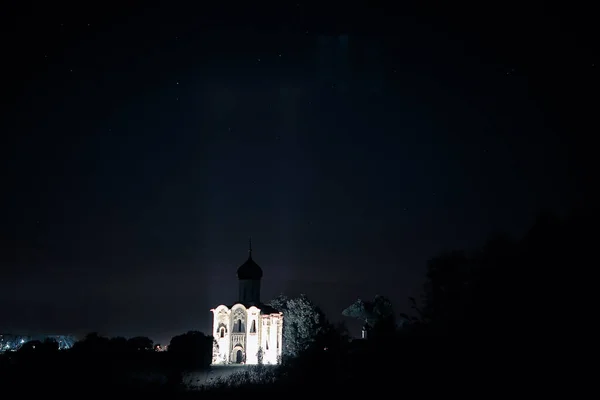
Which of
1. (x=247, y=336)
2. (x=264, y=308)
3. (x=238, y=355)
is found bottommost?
(x=238, y=355)

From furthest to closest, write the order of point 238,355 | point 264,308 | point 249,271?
point 249,271
point 264,308
point 238,355

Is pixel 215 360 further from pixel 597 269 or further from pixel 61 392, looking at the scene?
pixel 597 269

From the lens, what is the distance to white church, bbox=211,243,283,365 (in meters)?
67.5

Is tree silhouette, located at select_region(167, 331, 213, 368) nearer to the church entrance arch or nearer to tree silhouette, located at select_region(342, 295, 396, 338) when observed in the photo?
the church entrance arch

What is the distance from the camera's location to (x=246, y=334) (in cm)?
6775

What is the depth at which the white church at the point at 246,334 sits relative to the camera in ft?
221

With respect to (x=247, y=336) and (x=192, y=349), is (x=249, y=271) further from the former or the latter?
(x=192, y=349)

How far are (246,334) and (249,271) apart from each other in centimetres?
673

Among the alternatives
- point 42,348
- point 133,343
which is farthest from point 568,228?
point 133,343

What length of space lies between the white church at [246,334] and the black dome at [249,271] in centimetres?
289

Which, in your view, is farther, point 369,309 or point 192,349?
point 192,349

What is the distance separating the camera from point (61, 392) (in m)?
28.3

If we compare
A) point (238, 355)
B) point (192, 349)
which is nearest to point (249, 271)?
point (238, 355)

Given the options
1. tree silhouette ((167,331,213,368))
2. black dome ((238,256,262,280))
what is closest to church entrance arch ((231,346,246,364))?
tree silhouette ((167,331,213,368))
